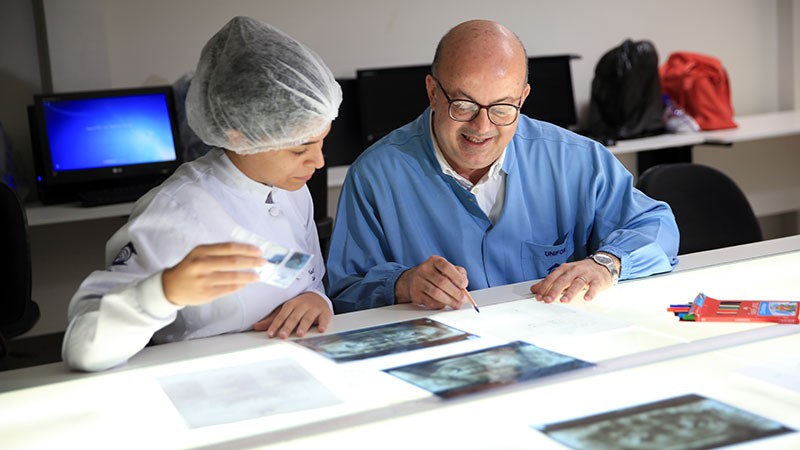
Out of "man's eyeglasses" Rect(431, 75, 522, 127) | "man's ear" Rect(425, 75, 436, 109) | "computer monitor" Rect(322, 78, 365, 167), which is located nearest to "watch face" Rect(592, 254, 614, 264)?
"man's eyeglasses" Rect(431, 75, 522, 127)

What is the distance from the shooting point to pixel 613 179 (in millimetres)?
2309

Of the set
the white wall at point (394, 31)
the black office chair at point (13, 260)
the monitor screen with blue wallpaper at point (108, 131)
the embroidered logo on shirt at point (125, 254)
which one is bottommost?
the black office chair at point (13, 260)

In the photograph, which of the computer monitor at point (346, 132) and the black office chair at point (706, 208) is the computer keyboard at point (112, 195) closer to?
the computer monitor at point (346, 132)

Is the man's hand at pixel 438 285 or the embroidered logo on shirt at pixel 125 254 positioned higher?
the embroidered logo on shirt at pixel 125 254

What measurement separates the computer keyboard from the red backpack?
9.80ft

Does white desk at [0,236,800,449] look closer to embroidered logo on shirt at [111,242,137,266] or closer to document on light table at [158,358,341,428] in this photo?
document on light table at [158,358,341,428]

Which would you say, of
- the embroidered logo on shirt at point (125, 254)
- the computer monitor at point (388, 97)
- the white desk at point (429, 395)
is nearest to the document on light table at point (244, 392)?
the white desk at point (429, 395)

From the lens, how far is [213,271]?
136 cm

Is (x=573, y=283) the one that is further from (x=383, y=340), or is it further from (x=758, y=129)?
(x=758, y=129)

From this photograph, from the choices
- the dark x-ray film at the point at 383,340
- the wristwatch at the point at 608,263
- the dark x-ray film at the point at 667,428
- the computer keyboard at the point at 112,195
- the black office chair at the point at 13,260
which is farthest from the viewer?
the computer keyboard at the point at 112,195

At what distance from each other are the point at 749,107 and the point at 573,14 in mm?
1469

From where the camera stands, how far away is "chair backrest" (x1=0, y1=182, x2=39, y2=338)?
10.4ft

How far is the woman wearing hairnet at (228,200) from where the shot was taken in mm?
1509

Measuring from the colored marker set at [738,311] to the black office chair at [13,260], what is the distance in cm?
230
